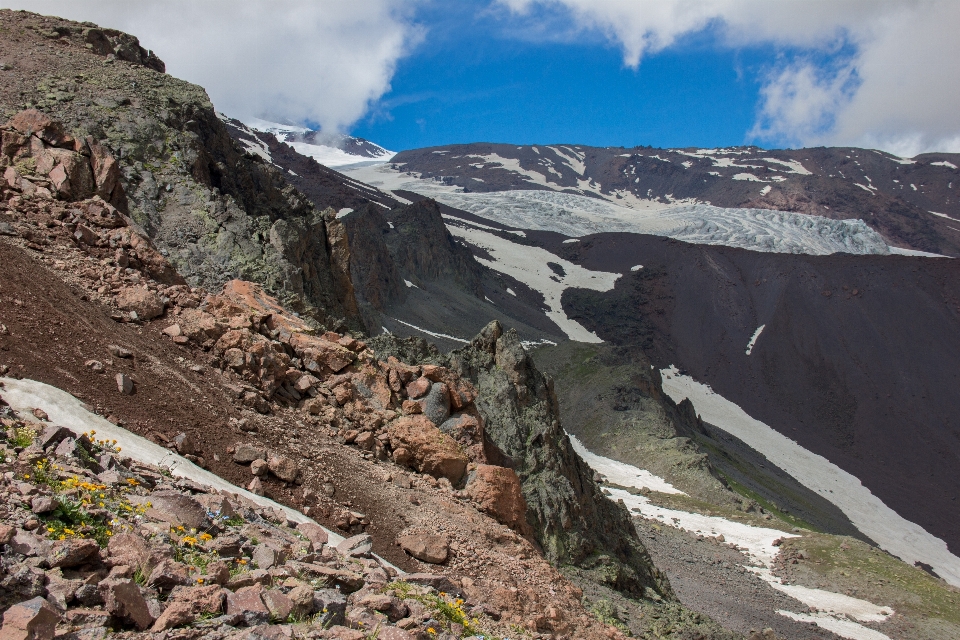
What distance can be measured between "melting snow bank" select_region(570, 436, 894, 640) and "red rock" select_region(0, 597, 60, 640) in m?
27.1

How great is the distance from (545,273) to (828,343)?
1965 inches

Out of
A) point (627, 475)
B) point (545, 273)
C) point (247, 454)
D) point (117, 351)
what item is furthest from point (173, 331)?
point (545, 273)

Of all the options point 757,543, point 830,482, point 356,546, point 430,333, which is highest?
point 430,333

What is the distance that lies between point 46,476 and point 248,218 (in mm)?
13644

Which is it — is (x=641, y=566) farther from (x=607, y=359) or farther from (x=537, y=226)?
(x=537, y=226)

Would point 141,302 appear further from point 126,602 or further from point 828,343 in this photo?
point 828,343

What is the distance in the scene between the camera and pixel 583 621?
10078 millimetres

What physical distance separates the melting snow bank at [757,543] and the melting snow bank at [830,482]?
26215 millimetres

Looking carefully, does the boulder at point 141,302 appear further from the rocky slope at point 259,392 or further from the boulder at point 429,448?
the boulder at point 429,448

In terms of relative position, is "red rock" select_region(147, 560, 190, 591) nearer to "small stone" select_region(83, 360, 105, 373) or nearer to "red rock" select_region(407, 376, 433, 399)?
"small stone" select_region(83, 360, 105, 373)

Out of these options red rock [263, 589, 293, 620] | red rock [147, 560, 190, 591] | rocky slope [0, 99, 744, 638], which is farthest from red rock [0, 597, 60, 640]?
rocky slope [0, 99, 744, 638]

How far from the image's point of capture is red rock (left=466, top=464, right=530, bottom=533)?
11969 mm

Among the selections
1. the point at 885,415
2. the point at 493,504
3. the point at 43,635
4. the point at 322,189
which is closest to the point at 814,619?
the point at 493,504

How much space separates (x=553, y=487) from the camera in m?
17.1
